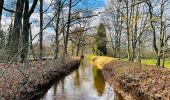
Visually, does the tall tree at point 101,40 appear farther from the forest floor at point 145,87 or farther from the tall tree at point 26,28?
the forest floor at point 145,87

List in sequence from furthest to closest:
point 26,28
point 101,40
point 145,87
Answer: point 101,40, point 26,28, point 145,87

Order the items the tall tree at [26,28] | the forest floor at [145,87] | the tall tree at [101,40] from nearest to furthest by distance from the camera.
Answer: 1. the forest floor at [145,87]
2. the tall tree at [26,28]
3. the tall tree at [101,40]

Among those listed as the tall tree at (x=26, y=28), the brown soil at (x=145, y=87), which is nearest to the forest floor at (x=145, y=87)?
the brown soil at (x=145, y=87)

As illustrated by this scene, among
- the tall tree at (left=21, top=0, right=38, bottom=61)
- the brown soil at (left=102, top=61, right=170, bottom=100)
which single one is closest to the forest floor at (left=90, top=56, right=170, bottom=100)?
the brown soil at (left=102, top=61, right=170, bottom=100)

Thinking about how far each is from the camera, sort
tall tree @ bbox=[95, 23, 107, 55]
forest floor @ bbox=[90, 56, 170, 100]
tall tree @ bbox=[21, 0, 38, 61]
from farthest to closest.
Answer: tall tree @ bbox=[95, 23, 107, 55]
tall tree @ bbox=[21, 0, 38, 61]
forest floor @ bbox=[90, 56, 170, 100]

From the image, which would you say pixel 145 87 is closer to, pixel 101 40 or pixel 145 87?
pixel 145 87

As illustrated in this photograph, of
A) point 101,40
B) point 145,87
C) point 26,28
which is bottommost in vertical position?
point 145,87

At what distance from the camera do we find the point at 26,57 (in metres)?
22.2

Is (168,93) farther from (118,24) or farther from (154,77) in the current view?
(118,24)

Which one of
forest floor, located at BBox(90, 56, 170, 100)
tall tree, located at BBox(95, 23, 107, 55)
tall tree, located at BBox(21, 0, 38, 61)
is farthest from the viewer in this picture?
tall tree, located at BBox(95, 23, 107, 55)

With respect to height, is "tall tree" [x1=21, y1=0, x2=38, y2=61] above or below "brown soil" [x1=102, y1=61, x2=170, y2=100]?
above

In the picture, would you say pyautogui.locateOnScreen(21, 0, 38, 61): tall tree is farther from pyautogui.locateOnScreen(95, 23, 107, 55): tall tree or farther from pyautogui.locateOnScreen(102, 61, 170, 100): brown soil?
pyautogui.locateOnScreen(95, 23, 107, 55): tall tree

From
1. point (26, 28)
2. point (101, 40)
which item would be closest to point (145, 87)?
point (26, 28)

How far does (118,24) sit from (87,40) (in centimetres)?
3371
